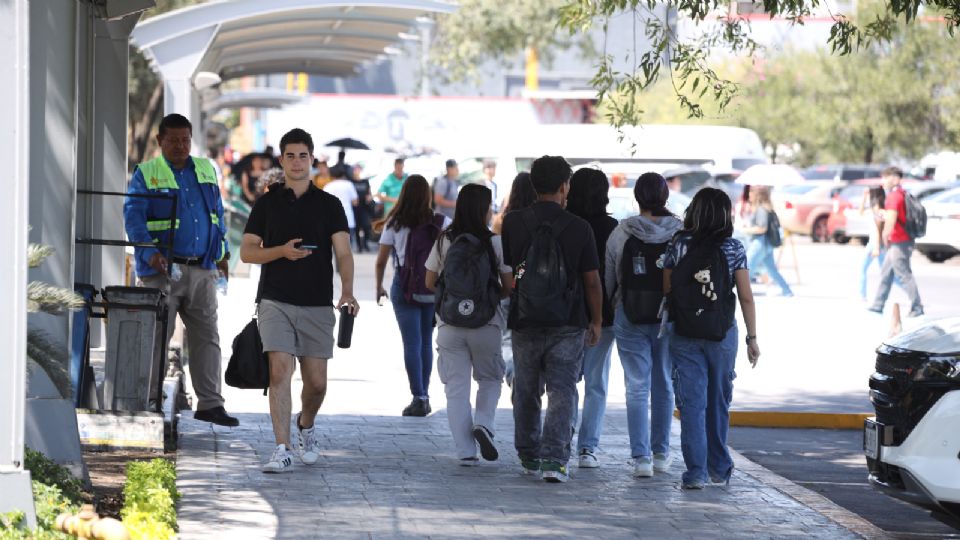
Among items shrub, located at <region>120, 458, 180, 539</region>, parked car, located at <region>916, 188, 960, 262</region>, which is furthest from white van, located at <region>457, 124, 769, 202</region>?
shrub, located at <region>120, 458, 180, 539</region>

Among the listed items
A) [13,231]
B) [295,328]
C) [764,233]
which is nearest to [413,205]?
[295,328]

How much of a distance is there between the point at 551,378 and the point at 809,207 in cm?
3255

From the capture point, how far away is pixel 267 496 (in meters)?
8.10

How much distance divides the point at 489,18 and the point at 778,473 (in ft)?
156

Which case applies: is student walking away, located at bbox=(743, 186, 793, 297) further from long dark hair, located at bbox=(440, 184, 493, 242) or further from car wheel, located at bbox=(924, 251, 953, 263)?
long dark hair, located at bbox=(440, 184, 493, 242)

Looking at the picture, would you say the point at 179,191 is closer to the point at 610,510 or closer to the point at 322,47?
the point at 610,510

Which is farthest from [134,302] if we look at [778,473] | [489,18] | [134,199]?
[489,18]

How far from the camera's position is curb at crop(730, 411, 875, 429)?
1226cm

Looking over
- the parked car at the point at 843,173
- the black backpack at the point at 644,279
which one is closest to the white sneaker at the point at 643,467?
the black backpack at the point at 644,279

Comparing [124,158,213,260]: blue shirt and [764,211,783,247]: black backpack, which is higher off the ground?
[124,158,213,260]: blue shirt

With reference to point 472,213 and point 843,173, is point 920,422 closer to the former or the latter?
point 472,213

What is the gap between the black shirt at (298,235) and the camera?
8734mm

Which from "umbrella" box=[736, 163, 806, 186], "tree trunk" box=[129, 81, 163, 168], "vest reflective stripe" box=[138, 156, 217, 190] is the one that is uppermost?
"tree trunk" box=[129, 81, 163, 168]

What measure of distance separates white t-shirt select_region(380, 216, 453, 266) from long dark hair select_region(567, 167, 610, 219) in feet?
6.32
